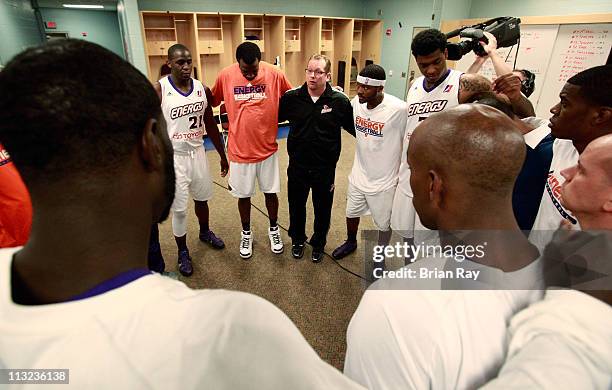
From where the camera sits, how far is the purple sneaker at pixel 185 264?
7.94ft

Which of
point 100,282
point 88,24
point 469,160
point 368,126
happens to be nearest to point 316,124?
point 368,126

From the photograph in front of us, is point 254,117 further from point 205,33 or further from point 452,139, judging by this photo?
point 205,33

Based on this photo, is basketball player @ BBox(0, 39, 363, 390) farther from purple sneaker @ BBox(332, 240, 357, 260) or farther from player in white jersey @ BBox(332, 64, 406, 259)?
purple sneaker @ BBox(332, 240, 357, 260)

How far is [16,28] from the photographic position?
11.7ft

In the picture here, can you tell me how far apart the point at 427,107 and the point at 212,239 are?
6.48 ft

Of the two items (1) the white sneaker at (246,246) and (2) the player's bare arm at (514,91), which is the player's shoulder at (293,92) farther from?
(2) the player's bare arm at (514,91)

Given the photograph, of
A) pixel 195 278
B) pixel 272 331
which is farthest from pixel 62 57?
pixel 195 278

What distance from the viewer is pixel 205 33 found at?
18.9 feet

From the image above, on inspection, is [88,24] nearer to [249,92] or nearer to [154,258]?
[249,92]

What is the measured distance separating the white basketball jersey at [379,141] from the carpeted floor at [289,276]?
2.37 feet

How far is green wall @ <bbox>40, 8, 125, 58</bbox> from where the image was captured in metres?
6.88

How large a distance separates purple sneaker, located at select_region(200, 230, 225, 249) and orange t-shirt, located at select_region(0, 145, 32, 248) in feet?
4.72

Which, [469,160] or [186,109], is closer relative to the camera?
[469,160]

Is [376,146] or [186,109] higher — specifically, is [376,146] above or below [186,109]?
below
